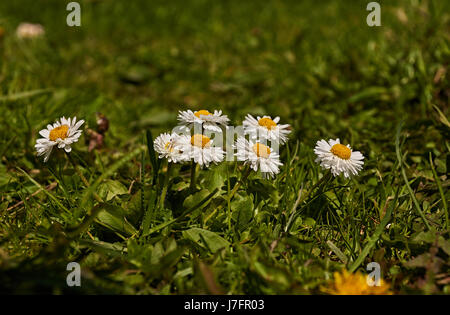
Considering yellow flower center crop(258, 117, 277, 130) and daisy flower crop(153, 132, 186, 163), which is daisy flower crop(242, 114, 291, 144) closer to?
yellow flower center crop(258, 117, 277, 130)

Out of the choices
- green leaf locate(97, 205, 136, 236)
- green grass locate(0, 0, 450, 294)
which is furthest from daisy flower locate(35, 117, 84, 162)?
green leaf locate(97, 205, 136, 236)

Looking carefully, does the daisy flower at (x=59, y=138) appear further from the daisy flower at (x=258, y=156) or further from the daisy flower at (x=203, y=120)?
the daisy flower at (x=258, y=156)

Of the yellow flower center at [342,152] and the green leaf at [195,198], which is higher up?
the yellow flower center at [342,152]

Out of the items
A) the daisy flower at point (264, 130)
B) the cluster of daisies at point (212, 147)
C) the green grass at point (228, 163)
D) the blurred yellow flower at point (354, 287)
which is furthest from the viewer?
the daisy flower at point (264, 130)

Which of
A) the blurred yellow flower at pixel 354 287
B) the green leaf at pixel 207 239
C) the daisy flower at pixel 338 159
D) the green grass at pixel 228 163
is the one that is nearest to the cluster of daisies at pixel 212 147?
→ the daisy flower at pixel 338 159

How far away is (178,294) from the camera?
4.73ft

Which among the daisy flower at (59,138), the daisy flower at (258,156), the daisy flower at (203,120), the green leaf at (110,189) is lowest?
the green leaf at (110,189)

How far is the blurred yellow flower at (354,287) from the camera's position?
4.50 feet

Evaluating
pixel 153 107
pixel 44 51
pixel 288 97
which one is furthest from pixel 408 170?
pixel 44 51

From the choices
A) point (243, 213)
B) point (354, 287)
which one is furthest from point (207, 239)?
point (354, 287)

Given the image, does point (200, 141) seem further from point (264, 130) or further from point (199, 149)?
point (264, 130)
